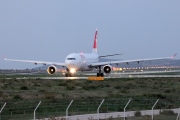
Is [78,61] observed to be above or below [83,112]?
above

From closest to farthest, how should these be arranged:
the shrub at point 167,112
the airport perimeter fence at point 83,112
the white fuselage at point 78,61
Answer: the airport perimeter fence at point 83,112 < the shrub at point 167,112 < the white fuselage at point 78,61

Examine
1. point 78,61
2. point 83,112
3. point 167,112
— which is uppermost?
point 78,61

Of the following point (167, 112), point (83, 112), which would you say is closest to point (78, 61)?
point (83, 112)

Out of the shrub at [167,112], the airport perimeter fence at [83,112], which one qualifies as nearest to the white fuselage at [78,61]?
the airport perimeter fence at [83,112]

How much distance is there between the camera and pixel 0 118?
81.7 feet

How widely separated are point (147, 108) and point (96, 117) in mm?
6895

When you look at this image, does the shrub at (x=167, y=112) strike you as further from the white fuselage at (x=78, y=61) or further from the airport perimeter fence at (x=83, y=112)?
the white fuselage at (x=78, y=61)

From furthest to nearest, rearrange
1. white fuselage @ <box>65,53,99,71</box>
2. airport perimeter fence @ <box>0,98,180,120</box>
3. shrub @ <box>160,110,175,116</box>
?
white fuselage @ <box>65,53,99,71</box>
shrub @ <box>160,110,175,116</box>
airport perimeter fence @ <box>0,98,180,120</box>

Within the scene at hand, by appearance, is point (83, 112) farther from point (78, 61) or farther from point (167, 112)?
point (78, 61)

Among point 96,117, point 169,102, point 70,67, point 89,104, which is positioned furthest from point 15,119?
point 70,67

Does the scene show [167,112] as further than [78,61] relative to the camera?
No

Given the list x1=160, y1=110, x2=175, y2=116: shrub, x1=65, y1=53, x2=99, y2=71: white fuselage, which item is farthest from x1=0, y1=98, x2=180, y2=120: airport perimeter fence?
x1=65, y1=53, x2=99, y2=71: white fuselage

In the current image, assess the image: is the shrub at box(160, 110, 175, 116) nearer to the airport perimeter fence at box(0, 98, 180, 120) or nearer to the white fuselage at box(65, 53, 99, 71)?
the airport perimeter fence at box(0, 98, 180, 120)

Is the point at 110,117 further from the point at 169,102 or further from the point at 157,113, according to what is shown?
the point at 169,102
